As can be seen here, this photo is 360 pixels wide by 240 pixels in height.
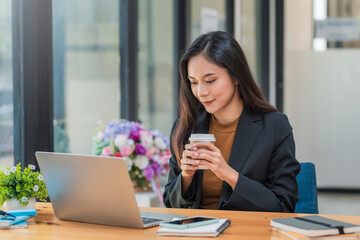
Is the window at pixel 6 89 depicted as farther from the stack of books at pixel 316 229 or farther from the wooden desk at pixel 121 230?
the stack of books at pixel 316 229

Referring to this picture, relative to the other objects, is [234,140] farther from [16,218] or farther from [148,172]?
[148,172]

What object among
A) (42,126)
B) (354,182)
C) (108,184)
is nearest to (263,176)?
(108,184)

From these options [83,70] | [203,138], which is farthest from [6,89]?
[203,138]

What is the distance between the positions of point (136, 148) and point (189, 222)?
5.35ft

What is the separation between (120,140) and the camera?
3.10 m

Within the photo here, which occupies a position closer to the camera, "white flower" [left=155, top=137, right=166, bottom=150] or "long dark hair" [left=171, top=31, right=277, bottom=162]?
"long dark hair" [left=171, top=31, right=277, bottom=162]

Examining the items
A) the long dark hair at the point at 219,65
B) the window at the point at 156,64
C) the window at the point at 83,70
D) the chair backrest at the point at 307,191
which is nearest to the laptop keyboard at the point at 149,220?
the long dark hair at the point at 219,65

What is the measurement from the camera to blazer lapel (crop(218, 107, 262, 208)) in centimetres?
208

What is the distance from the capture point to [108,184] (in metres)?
1.58

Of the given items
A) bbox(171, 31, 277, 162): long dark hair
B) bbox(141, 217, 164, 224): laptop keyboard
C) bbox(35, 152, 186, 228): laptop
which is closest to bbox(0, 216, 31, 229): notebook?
bbox(35, 152, 186, 228): laptop

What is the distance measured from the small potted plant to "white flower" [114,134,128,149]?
1.26 metres

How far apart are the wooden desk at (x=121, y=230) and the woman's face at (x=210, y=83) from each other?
49cm

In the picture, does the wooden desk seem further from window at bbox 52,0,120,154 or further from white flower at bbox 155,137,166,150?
white flower at bbox 155,137,166,150

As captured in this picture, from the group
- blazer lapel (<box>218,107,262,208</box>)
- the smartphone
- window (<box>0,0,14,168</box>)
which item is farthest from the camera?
window (<box>0,0,14,168</box>)
